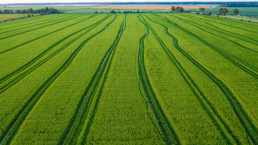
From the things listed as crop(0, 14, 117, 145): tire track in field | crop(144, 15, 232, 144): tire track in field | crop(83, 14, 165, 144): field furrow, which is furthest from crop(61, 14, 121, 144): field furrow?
crop(144, 15, 232, 144): tire track in field

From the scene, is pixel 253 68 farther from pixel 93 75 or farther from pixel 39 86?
pixel 39 86

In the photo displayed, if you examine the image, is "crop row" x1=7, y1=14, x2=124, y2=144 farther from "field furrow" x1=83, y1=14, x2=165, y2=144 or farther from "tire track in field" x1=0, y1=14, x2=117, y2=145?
"field furrow" x1=83, y1=14, x2=165, y2=144

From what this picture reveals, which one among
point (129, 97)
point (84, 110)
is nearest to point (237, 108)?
point (129, 97)

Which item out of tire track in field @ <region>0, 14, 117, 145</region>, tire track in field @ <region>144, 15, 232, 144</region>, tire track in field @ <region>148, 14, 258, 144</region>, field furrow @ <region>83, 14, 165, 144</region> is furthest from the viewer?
tire track in field @ <region>144, 15, 232, 144</region>

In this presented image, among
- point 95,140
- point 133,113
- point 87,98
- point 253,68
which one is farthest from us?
point 253,68

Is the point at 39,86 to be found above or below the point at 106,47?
below

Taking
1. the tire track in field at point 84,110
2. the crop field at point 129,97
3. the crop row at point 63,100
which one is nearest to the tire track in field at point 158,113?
the crop field at point 129,97

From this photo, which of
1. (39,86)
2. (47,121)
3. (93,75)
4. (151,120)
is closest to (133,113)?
(151,120)

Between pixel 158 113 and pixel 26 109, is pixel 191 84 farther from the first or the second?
pixel 26 109
